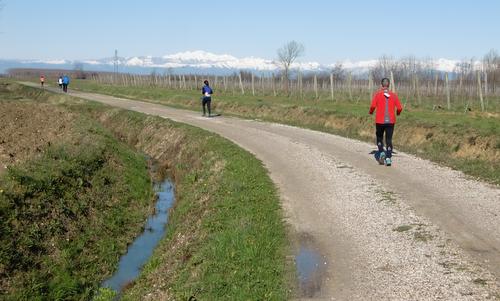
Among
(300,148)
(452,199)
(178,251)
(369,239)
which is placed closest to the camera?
(369,239)

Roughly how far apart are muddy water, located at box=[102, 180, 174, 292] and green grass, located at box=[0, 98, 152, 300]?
21 centimetres

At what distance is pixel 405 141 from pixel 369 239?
12.3 metres

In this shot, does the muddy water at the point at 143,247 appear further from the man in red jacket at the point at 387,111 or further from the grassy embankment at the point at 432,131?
the grassy embankment at the point at 432,131

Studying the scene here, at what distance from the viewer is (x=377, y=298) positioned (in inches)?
234

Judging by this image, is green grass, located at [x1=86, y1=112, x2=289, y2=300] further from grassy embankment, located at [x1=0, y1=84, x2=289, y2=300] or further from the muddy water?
the muddy water

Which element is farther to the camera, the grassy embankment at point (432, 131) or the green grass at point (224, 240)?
the grassy embankment at point (432, 131)

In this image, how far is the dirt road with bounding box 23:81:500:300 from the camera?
20.6 feet

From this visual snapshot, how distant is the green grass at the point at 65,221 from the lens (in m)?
9.17

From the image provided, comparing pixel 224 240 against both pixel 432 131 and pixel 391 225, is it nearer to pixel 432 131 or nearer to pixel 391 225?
pixel 391 225

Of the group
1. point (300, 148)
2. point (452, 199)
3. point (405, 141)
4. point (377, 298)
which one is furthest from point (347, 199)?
point (405, 141)

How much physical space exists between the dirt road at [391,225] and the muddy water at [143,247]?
10.6 feet

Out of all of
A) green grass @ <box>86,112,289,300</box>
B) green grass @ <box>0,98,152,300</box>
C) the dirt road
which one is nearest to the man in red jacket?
the dirt road

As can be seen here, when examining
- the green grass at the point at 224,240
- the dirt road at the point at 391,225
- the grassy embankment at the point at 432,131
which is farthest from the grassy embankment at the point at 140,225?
the grassy embankment at the point at 432,131

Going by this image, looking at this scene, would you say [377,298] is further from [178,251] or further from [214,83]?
[214,83]
